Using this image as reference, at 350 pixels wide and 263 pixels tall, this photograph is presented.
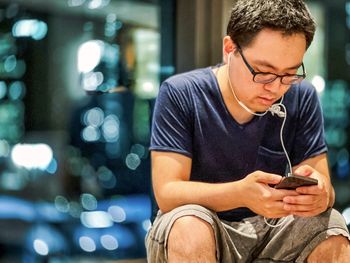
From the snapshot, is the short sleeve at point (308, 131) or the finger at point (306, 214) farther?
the short sleeve at point (308, 131)

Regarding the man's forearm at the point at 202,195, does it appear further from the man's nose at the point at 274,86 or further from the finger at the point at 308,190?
the man's nose at the point at 274,86

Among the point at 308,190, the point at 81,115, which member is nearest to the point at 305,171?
the point at 308,190

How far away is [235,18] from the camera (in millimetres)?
1863

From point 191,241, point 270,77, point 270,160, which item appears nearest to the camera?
point 191,241

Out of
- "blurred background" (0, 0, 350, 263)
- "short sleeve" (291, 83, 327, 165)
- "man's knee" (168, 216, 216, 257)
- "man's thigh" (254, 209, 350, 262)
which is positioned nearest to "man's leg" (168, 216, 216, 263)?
"man's knee" (168, 216, 216, 257)

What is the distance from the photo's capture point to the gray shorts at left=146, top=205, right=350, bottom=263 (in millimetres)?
1792

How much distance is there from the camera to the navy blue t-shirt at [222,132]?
1.96 meters

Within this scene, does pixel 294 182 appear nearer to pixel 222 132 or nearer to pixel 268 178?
pixel 268 178

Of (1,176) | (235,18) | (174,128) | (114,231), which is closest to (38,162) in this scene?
(1,176)

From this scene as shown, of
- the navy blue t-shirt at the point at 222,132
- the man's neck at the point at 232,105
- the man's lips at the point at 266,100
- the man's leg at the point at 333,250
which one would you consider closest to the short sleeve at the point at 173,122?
the navy blue t-shirt at the point at 222,132

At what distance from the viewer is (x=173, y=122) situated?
1.95 m

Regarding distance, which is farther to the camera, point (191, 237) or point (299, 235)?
point (299, 235)

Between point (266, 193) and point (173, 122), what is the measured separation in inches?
15.6

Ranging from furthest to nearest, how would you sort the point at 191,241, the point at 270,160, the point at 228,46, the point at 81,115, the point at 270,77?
the point at 81,115, the point at 270,160, the point at 228,46, the point at 270,77, the point at 191,241
